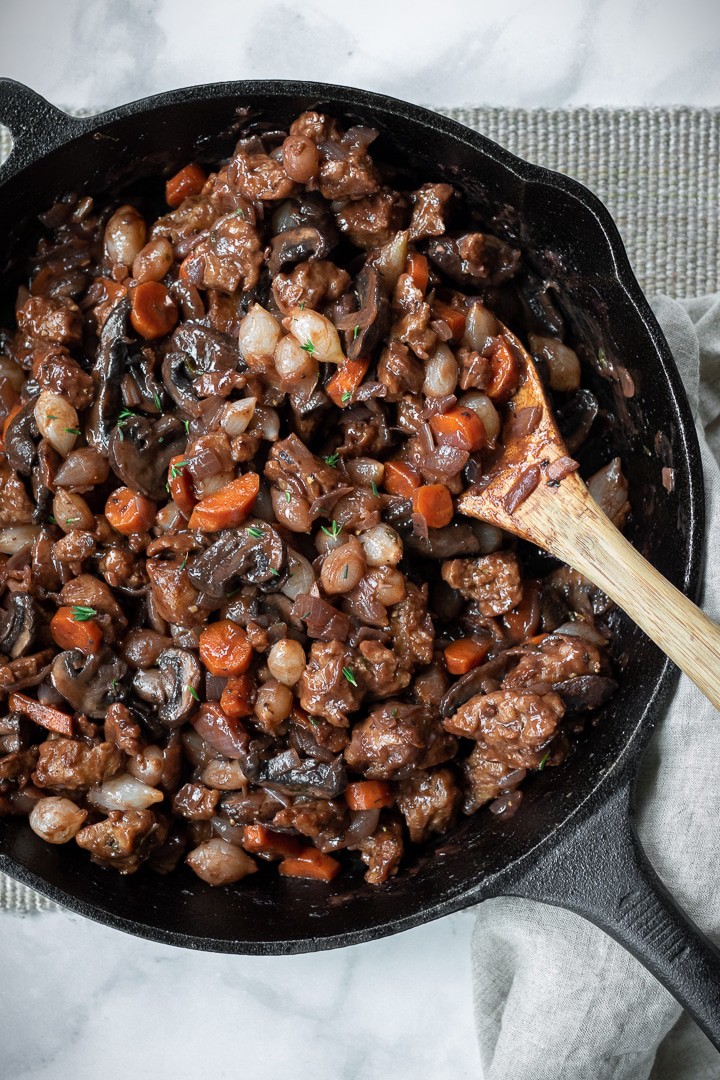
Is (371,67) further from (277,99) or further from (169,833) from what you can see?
(169,833)

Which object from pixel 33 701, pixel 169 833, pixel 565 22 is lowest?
pixel 169 833

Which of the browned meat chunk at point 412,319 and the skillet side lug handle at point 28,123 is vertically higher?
the browned meat chunk at point 412,319

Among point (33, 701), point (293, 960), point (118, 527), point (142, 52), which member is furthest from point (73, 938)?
point (142, 52)

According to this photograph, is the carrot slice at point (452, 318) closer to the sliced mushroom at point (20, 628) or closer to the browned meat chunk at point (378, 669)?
the browned meat chunk at point (378, 669)

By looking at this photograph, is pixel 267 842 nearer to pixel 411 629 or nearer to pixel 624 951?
pixel 411 629

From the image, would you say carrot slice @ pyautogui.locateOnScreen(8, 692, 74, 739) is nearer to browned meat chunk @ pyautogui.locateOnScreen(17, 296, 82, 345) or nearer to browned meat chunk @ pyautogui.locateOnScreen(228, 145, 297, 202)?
browned meat chunk @ pyautogui.locateOnScreen(17, 296, 82, 345)

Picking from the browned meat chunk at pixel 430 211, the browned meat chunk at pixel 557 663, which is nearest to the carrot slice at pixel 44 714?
the browned meat chunk at pixel 557 663

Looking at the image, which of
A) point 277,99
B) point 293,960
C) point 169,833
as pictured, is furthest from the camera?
point 293,960
